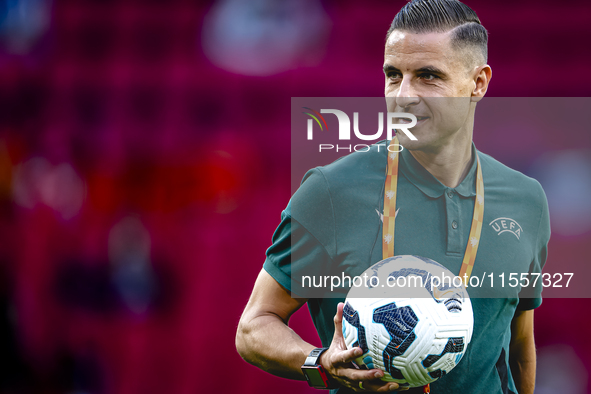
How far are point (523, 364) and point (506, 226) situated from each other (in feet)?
1.86

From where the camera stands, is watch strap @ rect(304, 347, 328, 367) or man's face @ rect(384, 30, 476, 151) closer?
watch strap @ rect(304, 347, 328, 367)

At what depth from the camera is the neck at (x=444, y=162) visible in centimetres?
182

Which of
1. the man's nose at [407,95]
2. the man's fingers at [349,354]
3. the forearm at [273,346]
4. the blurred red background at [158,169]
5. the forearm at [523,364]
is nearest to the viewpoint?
the man's fingers at [349,354]

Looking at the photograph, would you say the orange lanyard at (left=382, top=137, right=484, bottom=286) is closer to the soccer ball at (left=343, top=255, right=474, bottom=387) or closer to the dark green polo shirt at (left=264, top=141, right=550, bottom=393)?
the dark green polo shirt at (left=264, top=141, right=550, bottom=393)

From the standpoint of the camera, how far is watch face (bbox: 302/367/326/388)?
142cm

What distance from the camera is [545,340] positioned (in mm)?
3572

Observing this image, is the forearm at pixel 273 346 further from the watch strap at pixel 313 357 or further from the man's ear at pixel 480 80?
the man's ear at pixel 480 80

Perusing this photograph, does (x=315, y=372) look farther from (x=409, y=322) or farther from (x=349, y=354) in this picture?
(x=409, y=322)

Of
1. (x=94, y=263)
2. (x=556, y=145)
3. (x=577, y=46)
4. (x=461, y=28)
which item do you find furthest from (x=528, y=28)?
(x=94, y=263)

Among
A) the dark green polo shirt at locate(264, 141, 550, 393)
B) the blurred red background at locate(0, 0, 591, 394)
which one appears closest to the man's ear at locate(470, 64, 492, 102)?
the dark green polo shirt at locate(264, 141, 550, 393)

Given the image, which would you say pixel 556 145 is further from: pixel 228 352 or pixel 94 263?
pixel 94 263

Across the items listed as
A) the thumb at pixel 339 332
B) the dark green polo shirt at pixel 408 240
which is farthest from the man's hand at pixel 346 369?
the dark green polo shirt at pixel 408 240

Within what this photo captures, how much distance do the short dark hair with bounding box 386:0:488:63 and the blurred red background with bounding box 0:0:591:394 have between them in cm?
201

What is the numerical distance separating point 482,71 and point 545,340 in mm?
2444
